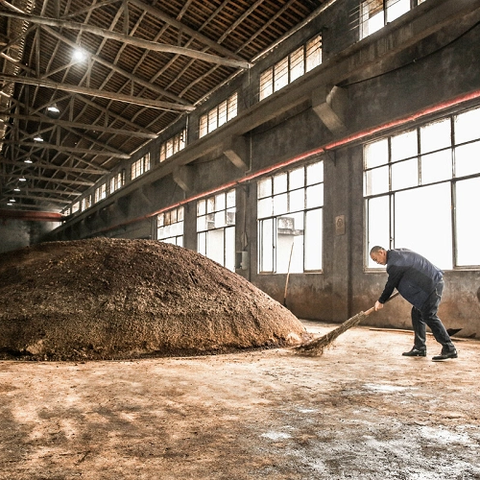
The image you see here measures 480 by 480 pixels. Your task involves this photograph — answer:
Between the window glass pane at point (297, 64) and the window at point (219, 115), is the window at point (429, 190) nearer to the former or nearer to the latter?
the window glass pane at point (297, 64)

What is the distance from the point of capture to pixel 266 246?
493 inches

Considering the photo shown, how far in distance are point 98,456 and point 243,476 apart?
0.74 m

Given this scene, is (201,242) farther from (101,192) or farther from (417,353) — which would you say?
(101,192)

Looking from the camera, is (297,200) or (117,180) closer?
(297,200)

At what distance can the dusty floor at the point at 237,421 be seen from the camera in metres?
2.18

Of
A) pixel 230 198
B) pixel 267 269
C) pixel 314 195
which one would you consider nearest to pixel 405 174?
pixel 314 195

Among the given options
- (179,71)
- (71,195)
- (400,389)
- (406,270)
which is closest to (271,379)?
(400,389)

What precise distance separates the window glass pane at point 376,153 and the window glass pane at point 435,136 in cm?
84

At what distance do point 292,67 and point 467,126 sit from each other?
5.33 metres

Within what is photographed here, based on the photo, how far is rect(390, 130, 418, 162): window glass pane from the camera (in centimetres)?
838

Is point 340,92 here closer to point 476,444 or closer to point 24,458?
point 476,444

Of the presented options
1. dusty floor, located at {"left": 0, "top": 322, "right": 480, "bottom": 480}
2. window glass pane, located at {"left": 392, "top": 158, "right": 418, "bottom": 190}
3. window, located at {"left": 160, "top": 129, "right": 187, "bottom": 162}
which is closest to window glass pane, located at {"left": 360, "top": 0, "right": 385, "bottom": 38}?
window glass pane, located at {"left": 392, "top": 158, "right": 418, "bottom": 190}


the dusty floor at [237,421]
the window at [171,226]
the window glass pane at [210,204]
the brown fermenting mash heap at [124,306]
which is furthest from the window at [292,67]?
the dusty floor at [237,421]

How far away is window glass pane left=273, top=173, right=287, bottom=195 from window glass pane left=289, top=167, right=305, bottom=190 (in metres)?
0.23
